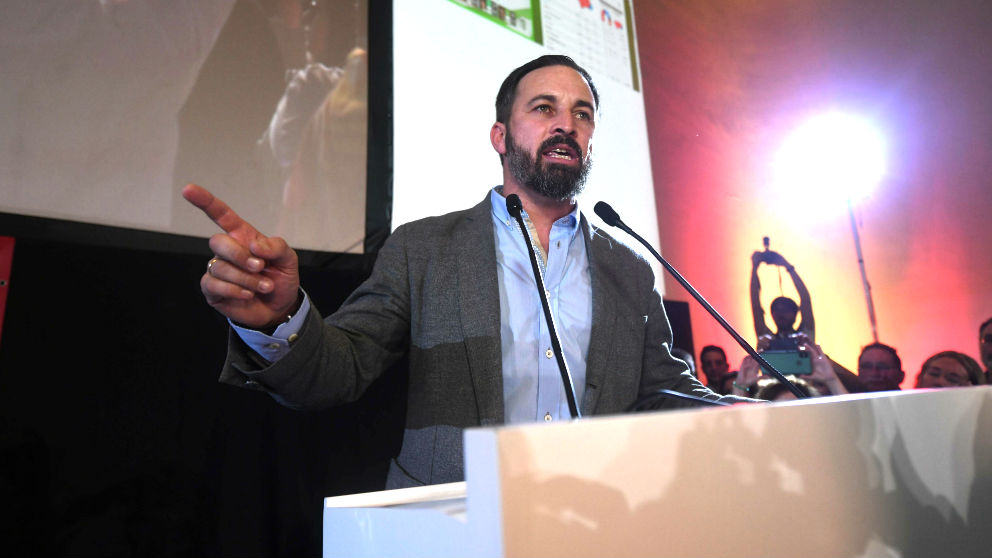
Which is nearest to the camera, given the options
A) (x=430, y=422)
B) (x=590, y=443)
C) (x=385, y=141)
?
(x=590, y=443)

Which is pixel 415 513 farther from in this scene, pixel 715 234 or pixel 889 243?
pixel 889 243

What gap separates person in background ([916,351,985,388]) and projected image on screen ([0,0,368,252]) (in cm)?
248

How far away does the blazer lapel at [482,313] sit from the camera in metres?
1.27

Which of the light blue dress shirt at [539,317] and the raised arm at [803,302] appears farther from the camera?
the raised arm at [803,302]

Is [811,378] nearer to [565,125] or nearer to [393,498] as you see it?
[565,125]

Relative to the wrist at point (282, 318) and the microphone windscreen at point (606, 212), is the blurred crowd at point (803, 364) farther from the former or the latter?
the wrist at point (282, 318)

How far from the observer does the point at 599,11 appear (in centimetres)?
254

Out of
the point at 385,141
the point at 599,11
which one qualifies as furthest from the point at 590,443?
the point at 599,11

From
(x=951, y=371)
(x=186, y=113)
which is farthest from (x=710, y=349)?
(x=186, y=113)

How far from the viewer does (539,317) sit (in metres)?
1.42

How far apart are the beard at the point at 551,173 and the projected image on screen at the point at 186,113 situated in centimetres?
51

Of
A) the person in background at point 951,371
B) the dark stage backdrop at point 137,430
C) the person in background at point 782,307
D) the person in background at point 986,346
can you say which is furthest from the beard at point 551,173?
Result: the person in background at point 986,346

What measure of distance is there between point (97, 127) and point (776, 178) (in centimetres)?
315

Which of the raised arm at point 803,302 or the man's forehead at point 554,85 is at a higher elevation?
the man's forehead at point 554,85
